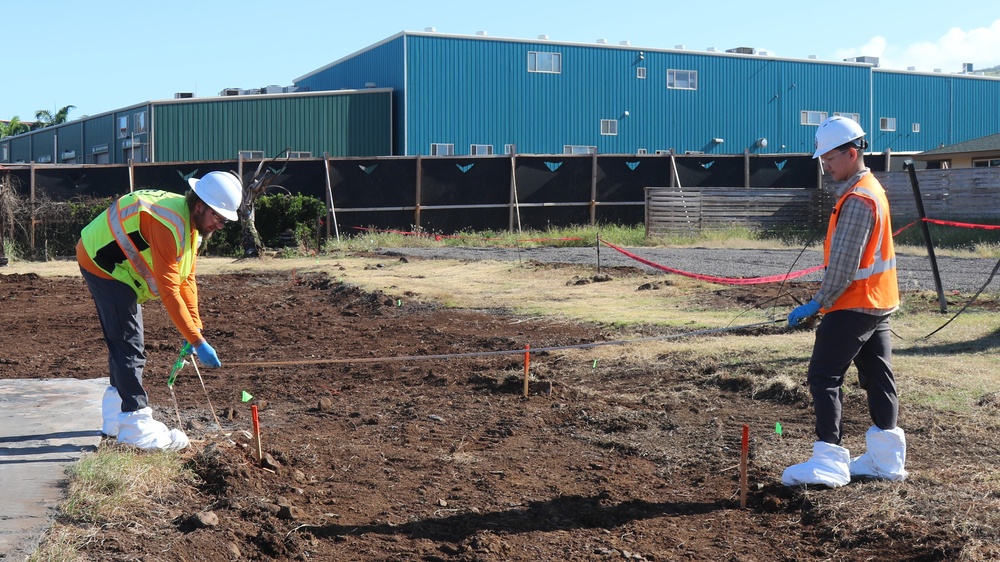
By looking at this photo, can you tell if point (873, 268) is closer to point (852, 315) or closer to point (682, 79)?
point (852, 315)

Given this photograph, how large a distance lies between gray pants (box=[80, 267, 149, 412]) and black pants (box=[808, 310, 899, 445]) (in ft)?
12.7

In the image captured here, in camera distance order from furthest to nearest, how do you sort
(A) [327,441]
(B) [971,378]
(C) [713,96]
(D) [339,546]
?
(C) [713,96]
(B) [971,378]
(A) [327,441]
(D) [339,546]

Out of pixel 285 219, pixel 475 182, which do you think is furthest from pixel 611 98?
pixel 285 219

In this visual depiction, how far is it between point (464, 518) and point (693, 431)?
7.79 ft

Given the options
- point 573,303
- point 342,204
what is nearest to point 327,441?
point 573,303

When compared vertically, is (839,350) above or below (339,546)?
above

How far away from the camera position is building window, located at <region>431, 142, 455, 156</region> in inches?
1462

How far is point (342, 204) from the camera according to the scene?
28.2 metres

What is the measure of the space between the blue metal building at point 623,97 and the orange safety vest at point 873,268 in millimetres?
29582

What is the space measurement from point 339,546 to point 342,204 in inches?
930

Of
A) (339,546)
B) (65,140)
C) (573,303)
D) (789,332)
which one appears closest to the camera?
(339,546)

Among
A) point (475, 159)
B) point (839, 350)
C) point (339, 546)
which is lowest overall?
point (339, 546)

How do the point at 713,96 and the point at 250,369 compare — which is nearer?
the point at 250,369

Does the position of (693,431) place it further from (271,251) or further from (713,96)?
(713,96)
